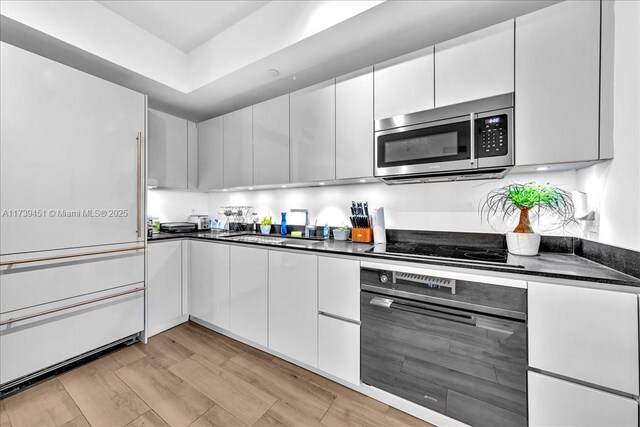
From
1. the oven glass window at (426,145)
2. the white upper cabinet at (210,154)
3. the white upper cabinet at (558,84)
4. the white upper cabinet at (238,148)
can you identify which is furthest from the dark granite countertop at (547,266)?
the white upper cabinet at (210,154)

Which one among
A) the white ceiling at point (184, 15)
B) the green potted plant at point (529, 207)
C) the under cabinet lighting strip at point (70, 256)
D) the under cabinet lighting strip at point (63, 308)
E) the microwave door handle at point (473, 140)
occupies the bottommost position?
the under cabinet lighting strip at point (63, 308)

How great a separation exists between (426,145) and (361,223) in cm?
77

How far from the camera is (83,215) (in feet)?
6.13

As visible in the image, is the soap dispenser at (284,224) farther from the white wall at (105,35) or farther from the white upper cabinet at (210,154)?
the white wall at (105,35)

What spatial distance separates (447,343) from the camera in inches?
51.8

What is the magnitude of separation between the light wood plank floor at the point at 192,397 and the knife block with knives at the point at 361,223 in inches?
41.8

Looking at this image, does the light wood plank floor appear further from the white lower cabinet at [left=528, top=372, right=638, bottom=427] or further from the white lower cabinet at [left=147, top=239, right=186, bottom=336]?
the white lower cabinet at [left=528, top=372, right=638, bottom=427]

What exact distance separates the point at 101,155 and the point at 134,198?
0.40m

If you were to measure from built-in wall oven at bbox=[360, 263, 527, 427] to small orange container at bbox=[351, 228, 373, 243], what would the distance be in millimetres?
509

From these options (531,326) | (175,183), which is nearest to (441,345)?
(531,326)

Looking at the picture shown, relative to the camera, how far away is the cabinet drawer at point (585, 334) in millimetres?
979

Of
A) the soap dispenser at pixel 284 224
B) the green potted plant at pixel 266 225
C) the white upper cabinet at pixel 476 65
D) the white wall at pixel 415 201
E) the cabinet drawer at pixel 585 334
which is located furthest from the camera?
the green potted plant at pixel 266 225

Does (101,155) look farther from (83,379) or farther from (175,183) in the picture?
(83,379)

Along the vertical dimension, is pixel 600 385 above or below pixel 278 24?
below
